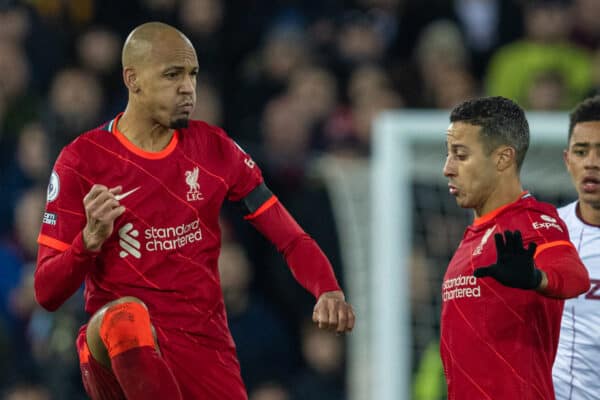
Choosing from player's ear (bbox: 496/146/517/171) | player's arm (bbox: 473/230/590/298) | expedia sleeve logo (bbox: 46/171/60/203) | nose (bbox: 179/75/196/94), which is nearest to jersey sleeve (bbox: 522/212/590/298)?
player's arm (bbox: 473/230/590/298)

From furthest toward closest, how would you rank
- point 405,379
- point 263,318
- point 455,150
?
1. point 263,318
2. point 405,379
3. point 455,150

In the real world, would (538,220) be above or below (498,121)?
below

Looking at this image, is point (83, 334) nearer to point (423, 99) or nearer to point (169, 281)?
point (169, 281)

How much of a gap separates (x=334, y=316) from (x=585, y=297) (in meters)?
1.21

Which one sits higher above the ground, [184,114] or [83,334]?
[184,114]

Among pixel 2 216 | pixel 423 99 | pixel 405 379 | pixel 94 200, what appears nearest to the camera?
pixel 94 200

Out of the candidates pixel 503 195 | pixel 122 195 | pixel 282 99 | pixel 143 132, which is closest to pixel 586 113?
pixel 503 195

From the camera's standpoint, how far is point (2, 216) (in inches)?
357

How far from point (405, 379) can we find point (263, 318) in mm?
1162

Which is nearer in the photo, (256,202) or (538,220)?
(538,220)

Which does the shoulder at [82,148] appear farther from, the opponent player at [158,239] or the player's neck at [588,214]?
the player's neck at [588,214]

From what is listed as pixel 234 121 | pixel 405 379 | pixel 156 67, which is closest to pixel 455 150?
pixel 156 67

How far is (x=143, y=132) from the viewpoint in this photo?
4691 millimetres

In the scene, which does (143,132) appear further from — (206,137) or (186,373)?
(186,373)
